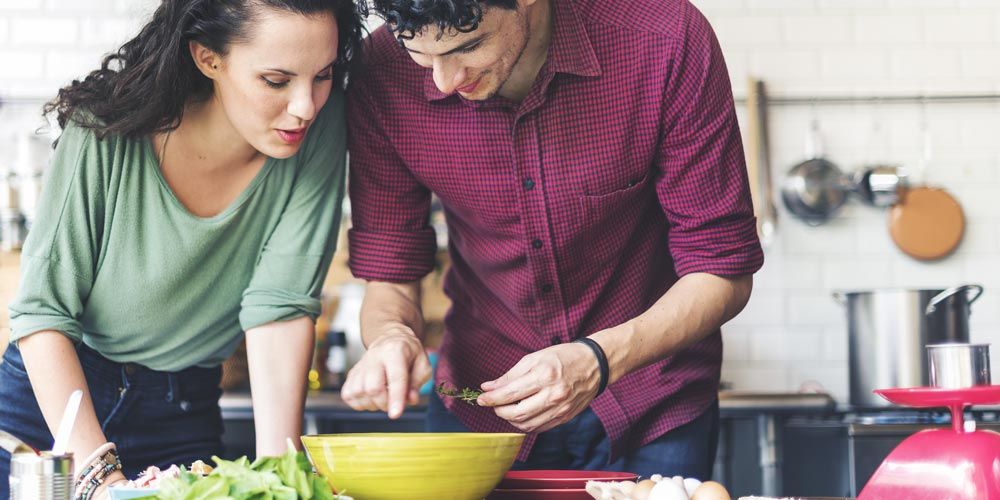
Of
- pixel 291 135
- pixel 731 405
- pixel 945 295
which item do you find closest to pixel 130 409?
pixel 291 135

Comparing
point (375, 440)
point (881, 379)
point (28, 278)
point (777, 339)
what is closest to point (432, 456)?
point (375, 440)

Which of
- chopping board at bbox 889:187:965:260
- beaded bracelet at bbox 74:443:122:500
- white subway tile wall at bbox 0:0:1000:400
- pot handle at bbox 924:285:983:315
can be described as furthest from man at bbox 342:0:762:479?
chopping board at bbox 889:187:965:260

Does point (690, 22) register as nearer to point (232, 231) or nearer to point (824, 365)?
point (232, 231)

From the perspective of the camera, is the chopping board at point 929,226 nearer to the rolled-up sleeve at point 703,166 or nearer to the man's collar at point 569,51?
the rolled-up sleeve at point 703,166

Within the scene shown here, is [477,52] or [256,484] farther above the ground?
[477,52]

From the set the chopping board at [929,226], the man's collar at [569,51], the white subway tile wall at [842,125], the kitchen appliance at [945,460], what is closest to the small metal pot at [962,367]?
the kitchen appliance at [945,460]

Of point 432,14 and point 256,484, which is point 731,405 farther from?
point 256,484

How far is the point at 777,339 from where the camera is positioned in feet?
12.5

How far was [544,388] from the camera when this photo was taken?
1.42 metres

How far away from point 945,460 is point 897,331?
6.56 ft

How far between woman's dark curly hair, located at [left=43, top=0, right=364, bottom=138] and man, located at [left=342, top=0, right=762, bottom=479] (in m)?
0.27

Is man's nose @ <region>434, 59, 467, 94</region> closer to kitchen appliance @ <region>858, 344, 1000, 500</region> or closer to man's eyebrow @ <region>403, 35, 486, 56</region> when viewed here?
man's eyebrow @ <region>403, 35, 486, 56</region>

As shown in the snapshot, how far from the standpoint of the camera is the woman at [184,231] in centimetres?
157

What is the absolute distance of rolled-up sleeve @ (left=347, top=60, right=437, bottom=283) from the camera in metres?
1.87
